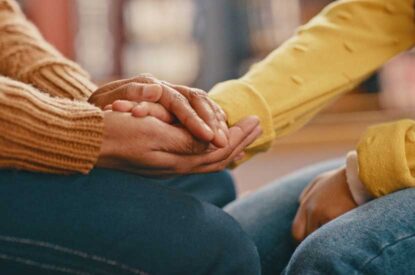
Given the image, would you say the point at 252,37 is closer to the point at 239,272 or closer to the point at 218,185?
the point at 218,185

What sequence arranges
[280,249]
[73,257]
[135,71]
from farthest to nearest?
[135,71]
[280,249]
[73,257]

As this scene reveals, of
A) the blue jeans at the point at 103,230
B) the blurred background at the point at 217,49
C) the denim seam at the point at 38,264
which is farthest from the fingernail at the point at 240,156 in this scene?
the blurred background at the point at 217,49

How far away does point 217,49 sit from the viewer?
130 inches

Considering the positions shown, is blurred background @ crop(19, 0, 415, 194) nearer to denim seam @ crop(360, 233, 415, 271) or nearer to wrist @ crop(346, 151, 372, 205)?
wrist @ crop(346, 151, 372, 205)

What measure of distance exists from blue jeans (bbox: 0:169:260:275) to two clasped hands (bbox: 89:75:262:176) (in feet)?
0.14

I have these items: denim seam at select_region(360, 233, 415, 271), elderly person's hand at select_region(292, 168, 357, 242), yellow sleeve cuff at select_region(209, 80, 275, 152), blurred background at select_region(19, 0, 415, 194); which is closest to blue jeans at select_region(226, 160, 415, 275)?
denim seam at select_region(360, 233, 415, 271)

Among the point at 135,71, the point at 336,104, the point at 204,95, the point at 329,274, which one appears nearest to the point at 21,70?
the point at 204,95

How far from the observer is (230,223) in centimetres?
81

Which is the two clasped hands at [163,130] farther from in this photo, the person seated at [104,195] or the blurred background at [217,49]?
the blurred background at [217,49]

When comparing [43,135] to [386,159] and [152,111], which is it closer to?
Answer: [152,111]

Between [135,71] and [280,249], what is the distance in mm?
2273

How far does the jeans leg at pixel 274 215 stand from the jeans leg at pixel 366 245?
228mm

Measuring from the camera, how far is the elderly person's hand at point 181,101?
0.85 meters

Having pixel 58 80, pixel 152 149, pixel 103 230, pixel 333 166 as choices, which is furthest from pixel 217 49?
pixel 103 230
